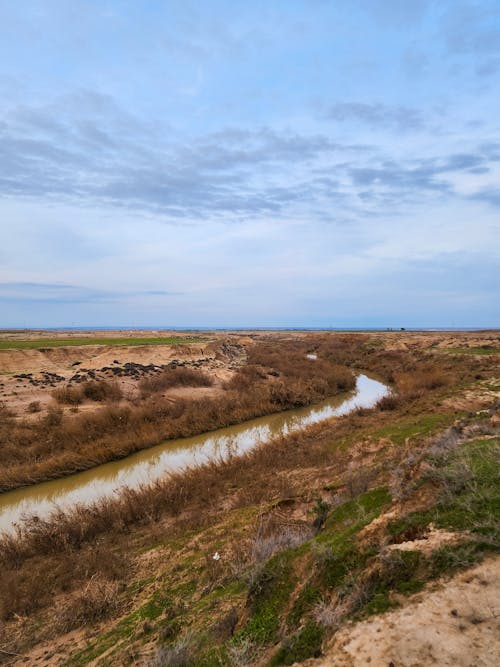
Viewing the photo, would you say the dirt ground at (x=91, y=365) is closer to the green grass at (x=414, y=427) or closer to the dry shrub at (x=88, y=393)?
the dry shrub at (x=88, y=393)

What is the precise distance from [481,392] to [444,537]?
15.9m

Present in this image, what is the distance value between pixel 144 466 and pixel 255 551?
1045 centimetres

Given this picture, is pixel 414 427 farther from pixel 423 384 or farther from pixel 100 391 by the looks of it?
pixel 100 391

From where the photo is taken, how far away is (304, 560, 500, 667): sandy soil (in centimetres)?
230

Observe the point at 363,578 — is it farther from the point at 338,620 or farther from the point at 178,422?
the point at 178,422

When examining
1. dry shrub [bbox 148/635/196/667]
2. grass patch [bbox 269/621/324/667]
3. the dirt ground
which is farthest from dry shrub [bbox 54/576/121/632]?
the dirt ground

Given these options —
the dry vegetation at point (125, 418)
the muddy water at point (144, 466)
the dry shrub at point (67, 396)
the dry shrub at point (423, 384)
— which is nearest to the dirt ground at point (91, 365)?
the dry shrub at point (67, 396)

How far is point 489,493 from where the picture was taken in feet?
12.2

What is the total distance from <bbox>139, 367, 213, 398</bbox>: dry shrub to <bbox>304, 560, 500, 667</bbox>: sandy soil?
20741 millimetres

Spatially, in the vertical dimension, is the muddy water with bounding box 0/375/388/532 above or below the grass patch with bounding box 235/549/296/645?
below

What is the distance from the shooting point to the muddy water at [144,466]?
1131cm

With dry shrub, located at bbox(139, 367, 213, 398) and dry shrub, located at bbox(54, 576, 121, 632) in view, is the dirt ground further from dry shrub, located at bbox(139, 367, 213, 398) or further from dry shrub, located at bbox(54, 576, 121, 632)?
dry shrub, located at bbox(54, 576, 121, 632)

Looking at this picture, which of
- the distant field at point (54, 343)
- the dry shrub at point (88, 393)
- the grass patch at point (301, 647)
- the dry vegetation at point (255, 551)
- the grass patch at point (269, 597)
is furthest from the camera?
the distant field at point (54, 343)

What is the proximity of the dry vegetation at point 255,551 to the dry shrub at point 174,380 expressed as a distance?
12158mm
